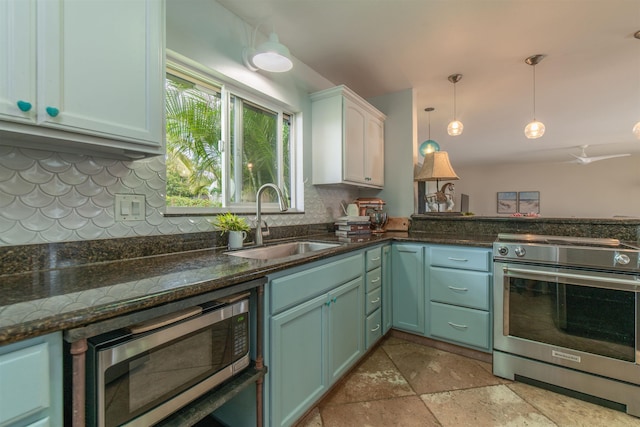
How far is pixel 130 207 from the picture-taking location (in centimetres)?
140

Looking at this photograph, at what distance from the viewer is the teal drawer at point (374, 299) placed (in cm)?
211

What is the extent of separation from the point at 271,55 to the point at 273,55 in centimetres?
1

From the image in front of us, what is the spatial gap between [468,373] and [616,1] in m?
2.65

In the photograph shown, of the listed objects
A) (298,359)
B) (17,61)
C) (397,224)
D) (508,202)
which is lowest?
(298,359)

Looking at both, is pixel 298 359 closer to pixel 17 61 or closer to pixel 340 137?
pixel 17 61

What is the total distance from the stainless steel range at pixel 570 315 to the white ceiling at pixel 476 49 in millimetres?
1586

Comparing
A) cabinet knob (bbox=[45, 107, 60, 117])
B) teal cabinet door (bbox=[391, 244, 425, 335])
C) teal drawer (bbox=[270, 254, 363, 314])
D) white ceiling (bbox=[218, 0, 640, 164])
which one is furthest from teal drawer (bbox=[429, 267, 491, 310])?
cabinet knob (bbox=[45, 107, 60, 117])

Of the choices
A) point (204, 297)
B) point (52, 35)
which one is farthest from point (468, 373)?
point (52, 35)

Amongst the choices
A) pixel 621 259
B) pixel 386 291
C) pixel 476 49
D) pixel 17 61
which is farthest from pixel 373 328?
pixel 476 49

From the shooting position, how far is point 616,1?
184 centimetres

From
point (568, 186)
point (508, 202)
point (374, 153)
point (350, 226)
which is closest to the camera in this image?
point (350, 226)

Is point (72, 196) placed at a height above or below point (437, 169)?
below

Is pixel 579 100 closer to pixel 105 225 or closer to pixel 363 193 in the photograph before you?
pixel 363 193

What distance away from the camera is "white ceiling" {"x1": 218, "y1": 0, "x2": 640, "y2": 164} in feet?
6.30
